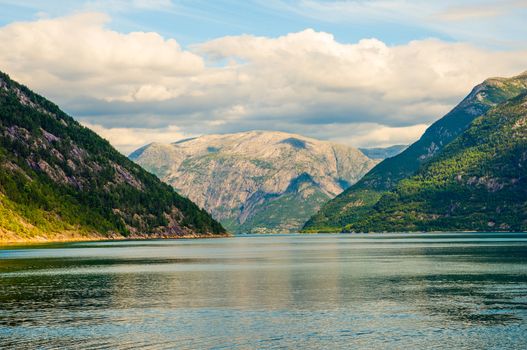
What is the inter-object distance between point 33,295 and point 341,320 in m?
51.3

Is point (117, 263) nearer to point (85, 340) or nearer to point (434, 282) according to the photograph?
point (434, 282)

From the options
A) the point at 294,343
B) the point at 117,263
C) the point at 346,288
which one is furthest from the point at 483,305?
the point at 117,263

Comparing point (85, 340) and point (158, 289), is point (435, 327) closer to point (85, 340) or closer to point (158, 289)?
point (85, 340)

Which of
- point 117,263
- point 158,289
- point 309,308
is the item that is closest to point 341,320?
point 309,308

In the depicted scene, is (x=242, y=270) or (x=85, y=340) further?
(x=242, y=270)

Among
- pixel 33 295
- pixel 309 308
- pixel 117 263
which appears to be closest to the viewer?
pixel 309 308

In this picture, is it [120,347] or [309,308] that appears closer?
[120,347]

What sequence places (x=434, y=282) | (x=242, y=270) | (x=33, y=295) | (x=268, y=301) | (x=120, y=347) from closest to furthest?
(x=120, y=347), (x=268, y=301), (x=33, y=295), (x=434, y=282), (x=242, y=270)

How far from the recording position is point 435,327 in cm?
7525

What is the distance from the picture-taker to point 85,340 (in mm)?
69250

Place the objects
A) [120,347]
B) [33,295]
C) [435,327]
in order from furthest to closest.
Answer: [33,295]
[435,327]
[120,347]

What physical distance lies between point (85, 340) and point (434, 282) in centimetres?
7378

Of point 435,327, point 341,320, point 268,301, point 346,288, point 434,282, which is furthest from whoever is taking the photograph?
point 434,282

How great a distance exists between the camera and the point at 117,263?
186 m
